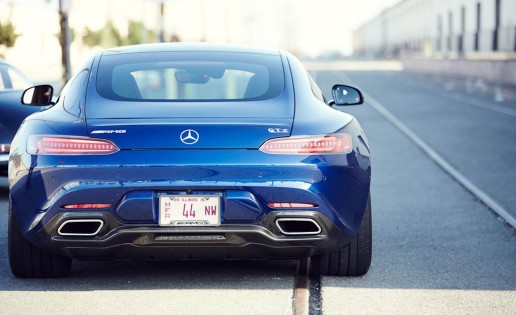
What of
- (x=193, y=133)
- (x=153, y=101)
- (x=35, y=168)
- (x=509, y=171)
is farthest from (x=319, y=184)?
(x=509, y=171)

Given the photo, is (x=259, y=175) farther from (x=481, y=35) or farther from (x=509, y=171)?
(x=481, y=35)

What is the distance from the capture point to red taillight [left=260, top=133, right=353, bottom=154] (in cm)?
570

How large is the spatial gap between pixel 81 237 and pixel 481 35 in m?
56.6

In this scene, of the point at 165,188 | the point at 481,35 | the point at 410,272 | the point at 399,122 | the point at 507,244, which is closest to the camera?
the point at 165,188

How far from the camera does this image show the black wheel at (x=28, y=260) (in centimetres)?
607

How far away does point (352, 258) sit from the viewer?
6270 millimetres

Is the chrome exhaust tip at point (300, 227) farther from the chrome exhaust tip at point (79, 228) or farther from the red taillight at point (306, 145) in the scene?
the chrome exhaust tip at point (79, 228)

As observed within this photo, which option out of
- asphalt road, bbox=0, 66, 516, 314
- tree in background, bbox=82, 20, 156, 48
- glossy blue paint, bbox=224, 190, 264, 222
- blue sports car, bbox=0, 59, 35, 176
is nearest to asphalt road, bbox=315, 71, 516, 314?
asphalt road, bbox=0, 66, 516, 314

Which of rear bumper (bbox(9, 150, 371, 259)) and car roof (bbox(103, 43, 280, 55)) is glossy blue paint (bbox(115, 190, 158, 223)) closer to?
rear bumper (bbox(9, 150, 371, 259))

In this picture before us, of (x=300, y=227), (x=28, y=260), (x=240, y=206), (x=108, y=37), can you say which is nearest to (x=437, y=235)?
(x=300, y=227)

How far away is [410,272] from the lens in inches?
257

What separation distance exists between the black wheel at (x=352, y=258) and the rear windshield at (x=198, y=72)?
37.0 inches

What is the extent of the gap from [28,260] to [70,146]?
84 cm

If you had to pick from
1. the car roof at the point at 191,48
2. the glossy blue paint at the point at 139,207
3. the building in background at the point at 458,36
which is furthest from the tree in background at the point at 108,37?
the glossy blue paint at the point at 139,207
